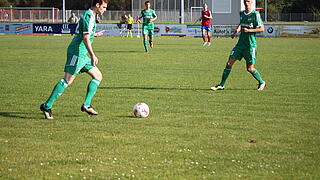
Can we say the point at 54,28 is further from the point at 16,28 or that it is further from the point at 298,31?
the point at 298,31

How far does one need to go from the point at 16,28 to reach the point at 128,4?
172ft

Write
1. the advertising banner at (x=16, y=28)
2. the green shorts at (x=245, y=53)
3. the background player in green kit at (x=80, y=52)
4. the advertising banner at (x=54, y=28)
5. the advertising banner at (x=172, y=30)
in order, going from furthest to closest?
the advertising banner at (x=16, y=28), the advertising banner at (x=54, y=28), the advertising banner at (x=172, y=30), the green shorts at (x=245, y=53), the background player in green kit at (x=80, y=52)

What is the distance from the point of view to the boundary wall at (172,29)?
45.3m

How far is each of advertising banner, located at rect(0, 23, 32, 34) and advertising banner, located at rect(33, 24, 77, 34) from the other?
1.78 feet

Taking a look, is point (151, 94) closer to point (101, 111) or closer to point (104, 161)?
point (101, 111)

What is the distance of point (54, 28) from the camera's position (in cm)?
4975

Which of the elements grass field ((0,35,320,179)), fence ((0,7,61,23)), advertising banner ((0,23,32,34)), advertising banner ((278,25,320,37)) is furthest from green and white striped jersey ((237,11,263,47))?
fence ((0,7,61,23))

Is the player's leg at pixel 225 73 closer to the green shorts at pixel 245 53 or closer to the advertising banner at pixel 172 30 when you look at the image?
the green shorts at pixel 245 53

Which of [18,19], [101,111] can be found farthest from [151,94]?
[18,19]

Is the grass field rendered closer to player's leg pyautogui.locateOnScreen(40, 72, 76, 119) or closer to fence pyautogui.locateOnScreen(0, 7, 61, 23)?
player's leg pyautogui.locateOnScreen(40, 72, 76, 119)

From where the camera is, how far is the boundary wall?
45312mm

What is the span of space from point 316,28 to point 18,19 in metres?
37.0

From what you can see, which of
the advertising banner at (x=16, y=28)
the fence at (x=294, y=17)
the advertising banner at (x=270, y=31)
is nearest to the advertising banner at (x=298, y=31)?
the advertising banner at (x=270, y=31)

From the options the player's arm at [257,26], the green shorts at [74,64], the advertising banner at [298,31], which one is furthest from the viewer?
the advertising banner at [298,31]
